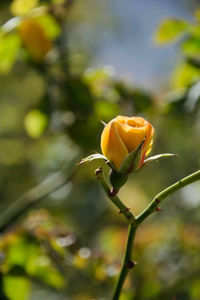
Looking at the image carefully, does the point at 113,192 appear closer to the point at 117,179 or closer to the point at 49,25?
the point at 117,179

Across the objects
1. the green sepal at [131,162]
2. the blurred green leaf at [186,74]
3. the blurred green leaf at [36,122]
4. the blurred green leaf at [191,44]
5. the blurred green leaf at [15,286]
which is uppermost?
the green sepal at [131,162]

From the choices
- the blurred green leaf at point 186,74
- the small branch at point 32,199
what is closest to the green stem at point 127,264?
the small branch at point 32,199

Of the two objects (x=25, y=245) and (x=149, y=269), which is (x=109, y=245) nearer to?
(x=149, y=269)

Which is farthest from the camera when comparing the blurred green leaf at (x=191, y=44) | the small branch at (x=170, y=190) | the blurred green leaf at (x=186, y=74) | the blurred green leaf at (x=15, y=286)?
the blurred green leaf at (x=186, y=74)

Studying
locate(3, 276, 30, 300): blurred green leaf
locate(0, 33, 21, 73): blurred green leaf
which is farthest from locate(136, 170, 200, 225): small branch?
locate(0, 33, 21, 73): blurred green leaf

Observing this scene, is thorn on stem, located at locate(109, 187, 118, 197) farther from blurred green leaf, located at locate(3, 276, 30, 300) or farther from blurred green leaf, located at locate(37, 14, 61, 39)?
blurred green leaf, located at locate(37, 14, 61, 39)

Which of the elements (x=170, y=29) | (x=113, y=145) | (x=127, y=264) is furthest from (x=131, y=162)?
(x=170, y=29)

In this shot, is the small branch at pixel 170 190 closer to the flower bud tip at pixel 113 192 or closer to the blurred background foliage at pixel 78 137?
the flower bud tip at pixel 113 192
